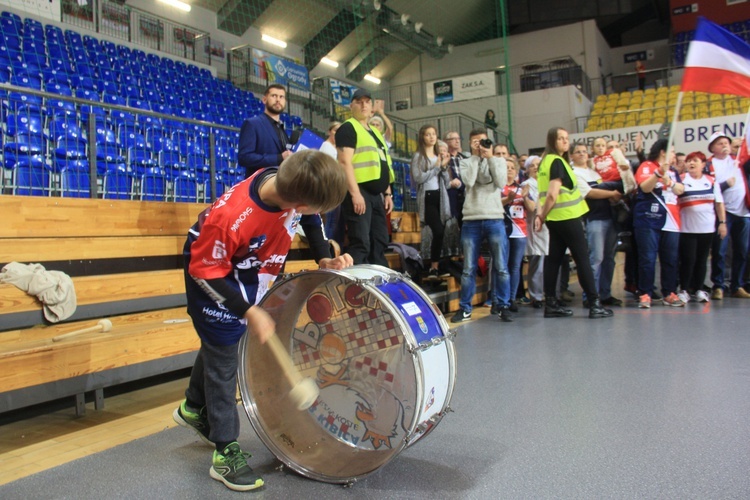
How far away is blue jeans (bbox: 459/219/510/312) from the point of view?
185 inches

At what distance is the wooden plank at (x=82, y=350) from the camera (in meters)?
2.25

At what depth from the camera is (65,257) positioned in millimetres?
3418

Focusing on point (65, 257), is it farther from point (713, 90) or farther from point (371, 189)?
point (713, 90)

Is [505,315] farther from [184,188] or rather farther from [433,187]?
[184,188]

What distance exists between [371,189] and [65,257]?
197cm

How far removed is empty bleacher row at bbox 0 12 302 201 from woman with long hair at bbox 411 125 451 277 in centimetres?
189

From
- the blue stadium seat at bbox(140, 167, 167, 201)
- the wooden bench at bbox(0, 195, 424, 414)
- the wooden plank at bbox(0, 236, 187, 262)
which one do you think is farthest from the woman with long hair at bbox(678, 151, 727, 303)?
the blue stadium seat at bbox(140, 167, 167, 201)

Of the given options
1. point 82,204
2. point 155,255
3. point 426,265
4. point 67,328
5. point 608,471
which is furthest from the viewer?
point 426,265

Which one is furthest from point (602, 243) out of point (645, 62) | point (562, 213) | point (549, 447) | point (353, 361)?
point (645, 62)

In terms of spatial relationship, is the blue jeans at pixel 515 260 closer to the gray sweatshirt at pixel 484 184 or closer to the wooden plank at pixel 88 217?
the gray sweatshirt at pixel 484 184

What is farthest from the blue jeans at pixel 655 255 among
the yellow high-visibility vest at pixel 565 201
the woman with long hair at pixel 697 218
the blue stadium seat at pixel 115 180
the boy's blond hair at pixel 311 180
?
the blue stadium seat at pixel 115 180

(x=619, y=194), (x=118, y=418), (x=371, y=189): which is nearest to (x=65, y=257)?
(x=118, y=418)

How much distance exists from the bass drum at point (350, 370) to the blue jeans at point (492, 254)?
9.42ft

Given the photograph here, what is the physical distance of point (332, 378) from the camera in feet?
6.46
